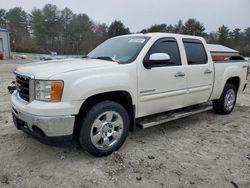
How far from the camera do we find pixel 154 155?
157 inches

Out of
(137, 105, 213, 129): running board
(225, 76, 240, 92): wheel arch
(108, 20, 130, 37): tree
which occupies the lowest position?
(137, 105, 213, 129): running board

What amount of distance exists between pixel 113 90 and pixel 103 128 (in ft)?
1.86

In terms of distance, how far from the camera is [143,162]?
374cm

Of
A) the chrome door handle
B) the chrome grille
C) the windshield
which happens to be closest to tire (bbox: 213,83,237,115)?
the chrome door handle

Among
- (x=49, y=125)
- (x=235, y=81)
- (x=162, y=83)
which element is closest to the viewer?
(x=49, y=125)

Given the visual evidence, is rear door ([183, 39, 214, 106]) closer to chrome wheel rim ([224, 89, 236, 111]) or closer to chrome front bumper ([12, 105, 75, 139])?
chrome wheel rim ([224, 89, 236, 111])

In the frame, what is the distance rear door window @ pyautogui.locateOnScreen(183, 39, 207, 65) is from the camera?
5.11 meters

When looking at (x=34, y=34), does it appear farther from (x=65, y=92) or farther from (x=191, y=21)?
(x=65, y=92)

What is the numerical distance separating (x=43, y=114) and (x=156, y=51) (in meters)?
2.21

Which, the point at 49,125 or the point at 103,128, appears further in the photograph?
the point at 103,128

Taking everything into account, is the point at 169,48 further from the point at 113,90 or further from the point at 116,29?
the point at 116,29

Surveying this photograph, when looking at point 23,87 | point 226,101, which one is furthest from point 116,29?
point 23,87

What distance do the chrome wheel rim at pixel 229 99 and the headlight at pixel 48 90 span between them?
14.5ft

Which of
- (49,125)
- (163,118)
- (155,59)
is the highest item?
(155,59)
